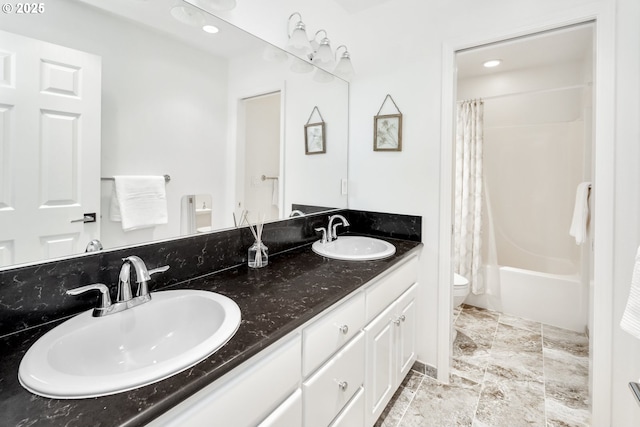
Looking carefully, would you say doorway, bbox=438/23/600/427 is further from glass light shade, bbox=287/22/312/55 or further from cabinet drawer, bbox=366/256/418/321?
glass light shade, bbox=287/22/312/55

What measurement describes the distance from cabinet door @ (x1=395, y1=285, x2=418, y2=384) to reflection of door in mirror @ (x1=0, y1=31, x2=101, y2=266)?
1435 mm

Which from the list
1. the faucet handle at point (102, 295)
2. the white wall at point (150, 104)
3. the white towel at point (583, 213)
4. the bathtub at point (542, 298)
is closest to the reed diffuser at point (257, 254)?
the white wall at point (150, 104)

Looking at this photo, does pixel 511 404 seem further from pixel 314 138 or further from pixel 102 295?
pixel 102 295

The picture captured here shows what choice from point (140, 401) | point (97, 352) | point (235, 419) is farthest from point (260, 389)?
point (97, 352)

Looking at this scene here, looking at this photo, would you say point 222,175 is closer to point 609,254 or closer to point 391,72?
point 391,72

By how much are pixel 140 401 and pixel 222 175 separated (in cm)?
101

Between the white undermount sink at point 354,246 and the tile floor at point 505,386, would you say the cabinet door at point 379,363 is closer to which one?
the tile floor at point 505,386

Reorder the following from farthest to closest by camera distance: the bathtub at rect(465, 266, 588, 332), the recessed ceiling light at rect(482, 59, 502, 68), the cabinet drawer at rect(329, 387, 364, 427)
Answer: the recessed ceiling light at rect(482, 59, 502, 68) < the bathtub at rect(465, 266, 588, 332) < the cabinet drawer at rect(329, 387, 364, 427)

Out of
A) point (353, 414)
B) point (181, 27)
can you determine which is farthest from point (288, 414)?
point (181, 27)

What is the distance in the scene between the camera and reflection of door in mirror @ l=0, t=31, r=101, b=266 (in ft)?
2.66

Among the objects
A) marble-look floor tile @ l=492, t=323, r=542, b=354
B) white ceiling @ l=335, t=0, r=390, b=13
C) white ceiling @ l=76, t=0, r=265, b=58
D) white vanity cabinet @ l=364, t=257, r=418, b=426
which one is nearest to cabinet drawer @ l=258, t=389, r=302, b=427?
white vanity cabinet @ l=364, t=257, r=418, b=426

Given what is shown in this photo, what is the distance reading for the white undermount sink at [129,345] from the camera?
0.58m

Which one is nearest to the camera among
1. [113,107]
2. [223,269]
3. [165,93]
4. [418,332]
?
[113,107]

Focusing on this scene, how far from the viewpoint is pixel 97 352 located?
2.65 feet
